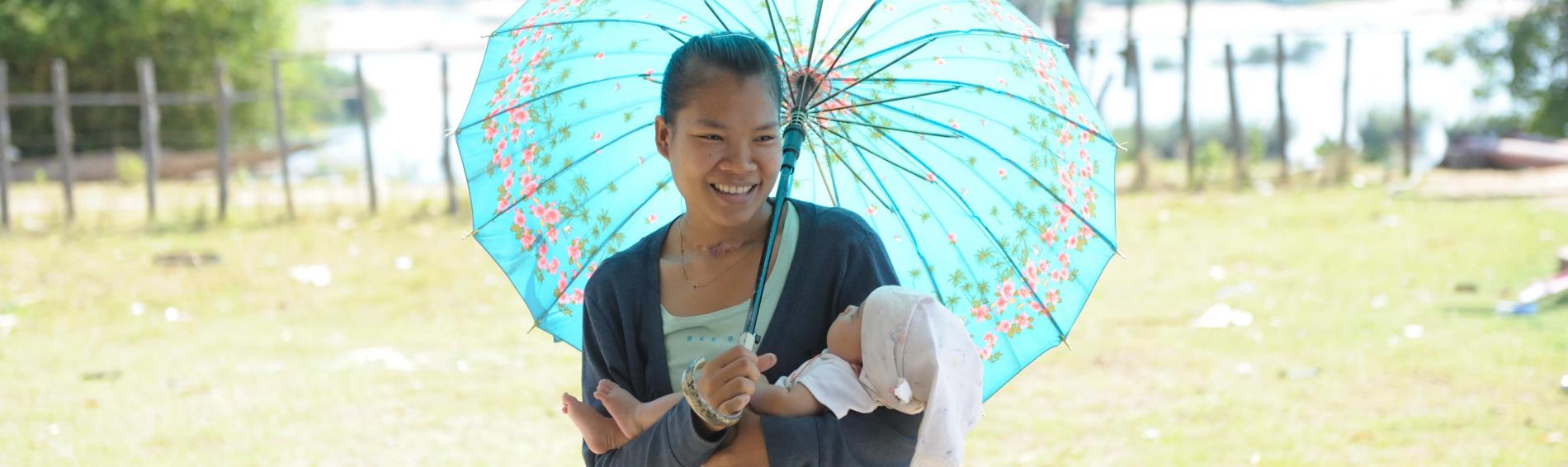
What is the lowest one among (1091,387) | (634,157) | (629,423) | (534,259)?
(1091,387)

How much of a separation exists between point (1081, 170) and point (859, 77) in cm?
42

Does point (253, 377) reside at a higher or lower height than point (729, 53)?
lower

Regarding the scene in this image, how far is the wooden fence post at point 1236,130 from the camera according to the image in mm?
13713

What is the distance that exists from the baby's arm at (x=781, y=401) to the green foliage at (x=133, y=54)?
1940 centimetres

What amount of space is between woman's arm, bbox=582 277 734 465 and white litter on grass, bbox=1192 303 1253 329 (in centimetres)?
573

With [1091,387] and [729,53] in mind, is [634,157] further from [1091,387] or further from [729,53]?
[1091,387]

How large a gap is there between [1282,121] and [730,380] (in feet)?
43.9

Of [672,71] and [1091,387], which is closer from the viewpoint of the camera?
[672,71]

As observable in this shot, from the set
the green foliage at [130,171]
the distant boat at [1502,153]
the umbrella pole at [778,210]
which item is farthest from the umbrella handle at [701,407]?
the green foliage at [130,171]

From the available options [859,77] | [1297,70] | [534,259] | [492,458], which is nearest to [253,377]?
[492,458]

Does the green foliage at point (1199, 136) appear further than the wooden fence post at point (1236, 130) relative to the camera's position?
Yes

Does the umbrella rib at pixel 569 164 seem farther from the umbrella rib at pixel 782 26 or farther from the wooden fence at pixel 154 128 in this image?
the wooden fence at pixel 154 128

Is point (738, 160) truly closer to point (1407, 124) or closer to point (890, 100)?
point (890, 100)

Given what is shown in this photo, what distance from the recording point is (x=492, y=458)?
548 cm
